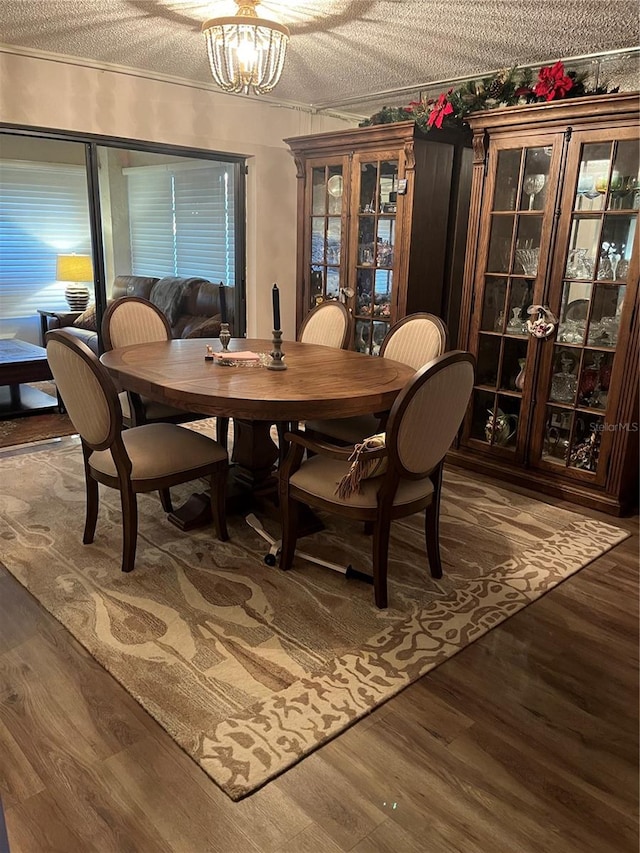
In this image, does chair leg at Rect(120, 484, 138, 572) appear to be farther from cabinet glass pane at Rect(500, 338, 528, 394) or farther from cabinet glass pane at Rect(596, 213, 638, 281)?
cabinet glass pane at Rect(596, 213, 638, 281)

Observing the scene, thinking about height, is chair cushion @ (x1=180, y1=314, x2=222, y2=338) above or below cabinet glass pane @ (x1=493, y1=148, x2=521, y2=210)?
below

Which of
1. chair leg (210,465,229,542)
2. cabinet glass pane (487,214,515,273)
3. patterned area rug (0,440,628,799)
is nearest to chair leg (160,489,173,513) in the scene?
patterned area rug (0,440,628,799)

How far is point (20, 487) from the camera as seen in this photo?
3.41 m

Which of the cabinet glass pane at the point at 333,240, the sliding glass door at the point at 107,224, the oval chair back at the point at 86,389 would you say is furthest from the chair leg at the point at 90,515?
the cabinet glass pane at the point at 333,240

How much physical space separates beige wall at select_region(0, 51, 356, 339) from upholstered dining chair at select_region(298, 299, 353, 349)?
53.3 inches

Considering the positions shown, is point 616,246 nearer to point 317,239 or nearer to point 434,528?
point 434,528

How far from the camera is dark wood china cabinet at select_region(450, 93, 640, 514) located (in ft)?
10.4

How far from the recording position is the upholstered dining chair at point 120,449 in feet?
7.90

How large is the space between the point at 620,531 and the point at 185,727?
2.33 meters

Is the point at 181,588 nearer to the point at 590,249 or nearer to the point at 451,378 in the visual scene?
the point at 451,378

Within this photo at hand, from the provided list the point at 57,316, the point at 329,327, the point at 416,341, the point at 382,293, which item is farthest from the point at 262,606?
the point at 57,316

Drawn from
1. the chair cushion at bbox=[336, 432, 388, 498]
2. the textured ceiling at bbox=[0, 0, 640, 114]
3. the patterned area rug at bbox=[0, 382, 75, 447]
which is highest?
the textured ceiling at bbox=[0, 0, 640, 114]

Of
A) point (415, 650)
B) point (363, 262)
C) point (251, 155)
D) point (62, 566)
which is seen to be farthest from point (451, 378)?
point (251, 155)

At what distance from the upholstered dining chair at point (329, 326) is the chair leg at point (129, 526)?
5.49 feet
